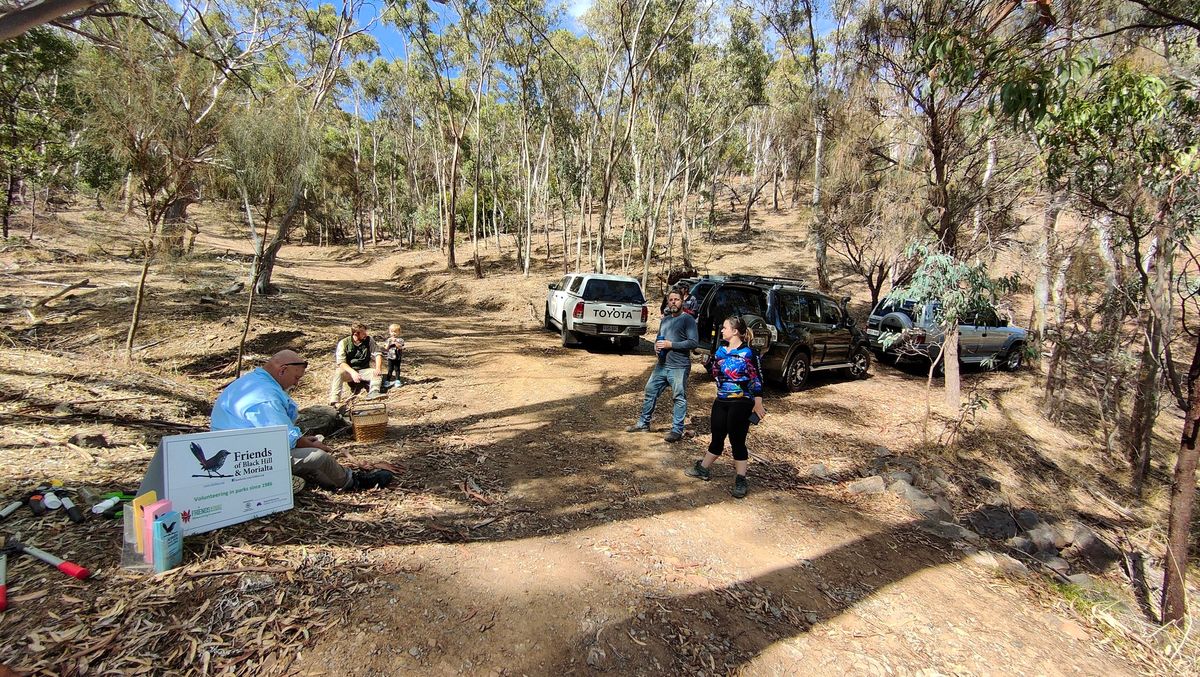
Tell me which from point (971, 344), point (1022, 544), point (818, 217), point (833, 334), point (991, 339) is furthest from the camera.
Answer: point (818, 217)

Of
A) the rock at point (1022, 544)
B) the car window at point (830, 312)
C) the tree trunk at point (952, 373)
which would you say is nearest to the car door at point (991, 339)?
the tree trunk at point (952, 373)

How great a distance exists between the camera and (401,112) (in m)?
38.3

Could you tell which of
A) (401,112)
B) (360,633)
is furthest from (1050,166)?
(401,112)

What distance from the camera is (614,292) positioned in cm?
1133

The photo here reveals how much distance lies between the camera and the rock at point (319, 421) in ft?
19.6

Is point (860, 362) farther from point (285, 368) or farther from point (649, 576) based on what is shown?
point (285, 368)

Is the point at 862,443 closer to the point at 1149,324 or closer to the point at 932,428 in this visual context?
the point at 932,428

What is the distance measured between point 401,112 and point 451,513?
41.2 m

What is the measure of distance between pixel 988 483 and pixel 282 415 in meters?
9.13

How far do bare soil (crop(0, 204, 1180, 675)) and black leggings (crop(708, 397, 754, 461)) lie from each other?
1.62 feet

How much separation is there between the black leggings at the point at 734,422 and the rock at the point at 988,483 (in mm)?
4869

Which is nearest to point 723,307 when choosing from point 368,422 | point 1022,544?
point 1022,544

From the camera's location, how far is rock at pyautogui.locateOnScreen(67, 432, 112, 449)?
445cm

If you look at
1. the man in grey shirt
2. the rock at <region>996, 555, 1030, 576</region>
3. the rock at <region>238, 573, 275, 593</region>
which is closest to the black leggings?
the man in grey shirt
